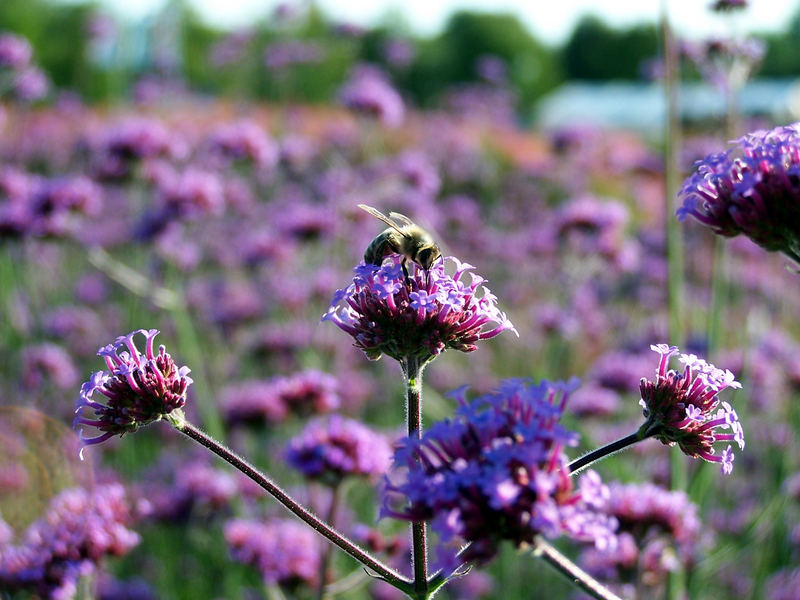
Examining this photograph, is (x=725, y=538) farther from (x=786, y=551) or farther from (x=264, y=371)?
(x=264, y=371)

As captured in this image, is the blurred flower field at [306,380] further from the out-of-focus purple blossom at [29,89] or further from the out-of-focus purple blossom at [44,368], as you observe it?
the out-of-focus purple blossom at [29,89]

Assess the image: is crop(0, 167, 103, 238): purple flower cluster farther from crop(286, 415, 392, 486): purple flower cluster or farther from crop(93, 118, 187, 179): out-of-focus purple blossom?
crop(286, 415, 392, 486): purple flower cluster

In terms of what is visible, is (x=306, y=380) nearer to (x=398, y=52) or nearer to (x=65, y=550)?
(x=65, y=550)

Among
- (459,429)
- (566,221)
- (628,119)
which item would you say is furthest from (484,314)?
(628,119)

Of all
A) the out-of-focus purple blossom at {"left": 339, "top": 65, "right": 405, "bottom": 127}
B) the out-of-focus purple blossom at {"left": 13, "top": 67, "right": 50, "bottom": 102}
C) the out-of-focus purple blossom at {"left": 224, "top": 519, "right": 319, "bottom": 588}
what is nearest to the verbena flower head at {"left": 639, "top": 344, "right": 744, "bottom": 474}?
the out-of-focus purple blossom at {"left": 224, "top": 519, "right": 319, "bottom": 588}

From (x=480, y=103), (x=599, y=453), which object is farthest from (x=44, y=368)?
(x=480, y=103)

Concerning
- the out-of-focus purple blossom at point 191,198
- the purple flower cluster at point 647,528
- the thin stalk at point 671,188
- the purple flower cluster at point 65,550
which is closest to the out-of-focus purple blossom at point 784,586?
the thin stalk at point 671,188
